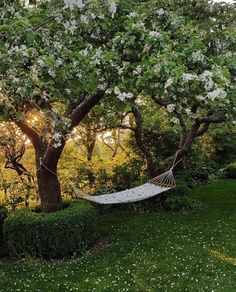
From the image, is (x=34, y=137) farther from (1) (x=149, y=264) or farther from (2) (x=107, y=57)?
(2) (x=107, y=57)

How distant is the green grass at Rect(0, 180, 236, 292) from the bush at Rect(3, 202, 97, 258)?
0.95 feet

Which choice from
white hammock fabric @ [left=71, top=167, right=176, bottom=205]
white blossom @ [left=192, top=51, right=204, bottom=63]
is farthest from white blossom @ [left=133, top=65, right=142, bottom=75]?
white hammock fabric @ [left=71, top=167, right=176, bottom=205]

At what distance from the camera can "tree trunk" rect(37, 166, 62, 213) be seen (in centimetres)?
992

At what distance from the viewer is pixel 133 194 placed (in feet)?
36.3

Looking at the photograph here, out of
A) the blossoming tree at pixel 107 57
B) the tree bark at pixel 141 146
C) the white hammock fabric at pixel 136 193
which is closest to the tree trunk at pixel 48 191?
the white hammock fabric at pixel 136 193

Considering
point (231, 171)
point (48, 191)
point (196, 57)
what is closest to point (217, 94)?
point (196, 57)

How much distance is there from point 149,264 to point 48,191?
9.99ft

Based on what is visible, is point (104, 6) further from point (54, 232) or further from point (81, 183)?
point (81, 183)

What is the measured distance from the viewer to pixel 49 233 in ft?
29.5

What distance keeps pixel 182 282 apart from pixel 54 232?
9.84 feet

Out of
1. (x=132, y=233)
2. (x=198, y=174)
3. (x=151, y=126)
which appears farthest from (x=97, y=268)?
(x=198, y=174)

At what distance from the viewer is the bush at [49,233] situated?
29.5 feet

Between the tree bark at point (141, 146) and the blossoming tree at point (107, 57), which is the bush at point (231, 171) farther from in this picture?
the blossoming tree at point (107, 57)

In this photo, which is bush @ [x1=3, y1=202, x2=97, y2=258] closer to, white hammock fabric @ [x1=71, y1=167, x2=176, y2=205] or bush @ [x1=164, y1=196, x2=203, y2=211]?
white hammock fabric @ [x1=71, y1=167, x2=176, y2=205]
